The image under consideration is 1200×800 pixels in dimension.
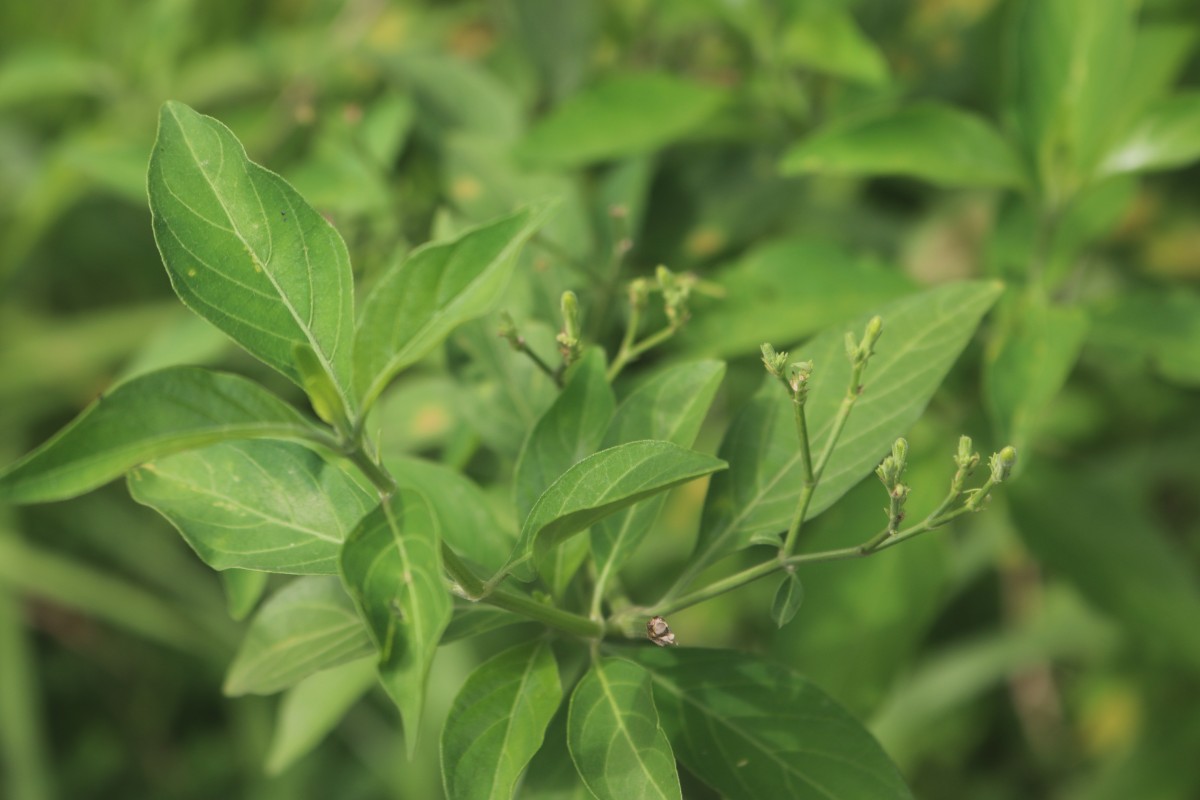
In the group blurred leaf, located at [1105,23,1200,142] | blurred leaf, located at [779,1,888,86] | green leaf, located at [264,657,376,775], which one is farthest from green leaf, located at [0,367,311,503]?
blurred leaf, located at [1105,23,1200,142]

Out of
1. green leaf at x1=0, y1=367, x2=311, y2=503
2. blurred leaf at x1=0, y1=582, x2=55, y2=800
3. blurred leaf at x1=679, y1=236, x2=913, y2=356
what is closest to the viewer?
green leaf at x1=0, y1=367, x2=311, y2=503

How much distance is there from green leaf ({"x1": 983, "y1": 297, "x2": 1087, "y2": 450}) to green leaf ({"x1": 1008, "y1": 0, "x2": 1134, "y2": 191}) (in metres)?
0.13

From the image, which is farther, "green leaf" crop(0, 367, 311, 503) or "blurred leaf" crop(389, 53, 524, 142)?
"blurred leaf" crop(389, 53, 524, 142)

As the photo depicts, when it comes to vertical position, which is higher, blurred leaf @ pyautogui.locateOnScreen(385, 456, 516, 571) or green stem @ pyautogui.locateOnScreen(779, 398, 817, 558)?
green stem @ pyautogui.locateOnScreen(779, 398, 817, 558)

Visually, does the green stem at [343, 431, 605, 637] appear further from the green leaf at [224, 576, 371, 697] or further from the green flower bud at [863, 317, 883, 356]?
the green flower bud at [863, 317, 883, 356]

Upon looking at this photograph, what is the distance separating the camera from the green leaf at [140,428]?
16.8 inches

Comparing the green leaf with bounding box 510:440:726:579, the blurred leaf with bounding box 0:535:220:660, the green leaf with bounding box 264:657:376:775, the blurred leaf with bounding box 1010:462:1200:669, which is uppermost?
the green leaf with bounding box 510:440:726:579

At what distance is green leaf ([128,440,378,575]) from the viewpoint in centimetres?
54

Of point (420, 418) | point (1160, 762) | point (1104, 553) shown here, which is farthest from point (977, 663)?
point (420, 418)

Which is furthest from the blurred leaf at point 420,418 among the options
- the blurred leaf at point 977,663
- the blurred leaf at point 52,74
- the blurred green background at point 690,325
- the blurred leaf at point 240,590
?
the blurred leaf at point 977,663

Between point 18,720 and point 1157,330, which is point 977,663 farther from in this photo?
point 18,720

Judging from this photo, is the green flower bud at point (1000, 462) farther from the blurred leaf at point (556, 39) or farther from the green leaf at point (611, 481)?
the blurred leaf at point (556, 39)

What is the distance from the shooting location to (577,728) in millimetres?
552

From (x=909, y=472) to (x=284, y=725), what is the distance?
52cm
